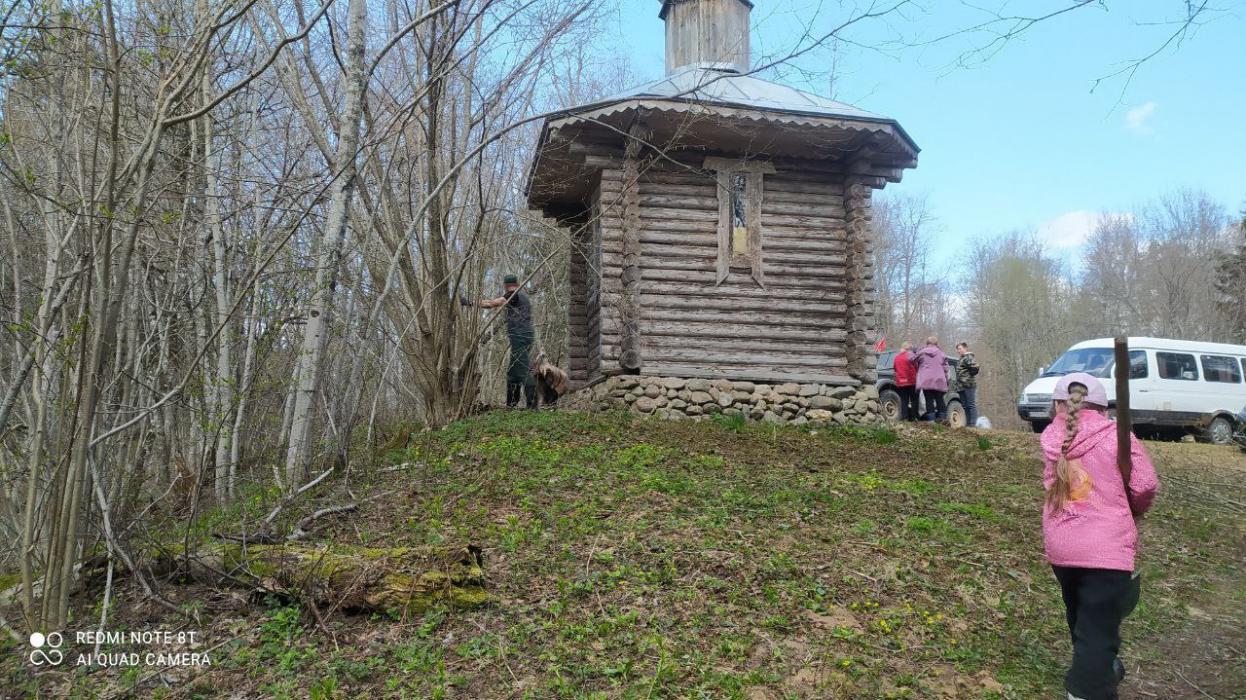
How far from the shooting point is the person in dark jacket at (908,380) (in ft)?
51.1

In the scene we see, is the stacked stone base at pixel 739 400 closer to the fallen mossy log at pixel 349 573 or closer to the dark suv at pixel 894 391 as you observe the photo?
the dark suv at pixel 894 391

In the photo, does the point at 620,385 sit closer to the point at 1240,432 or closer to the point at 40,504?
the point at 40,504

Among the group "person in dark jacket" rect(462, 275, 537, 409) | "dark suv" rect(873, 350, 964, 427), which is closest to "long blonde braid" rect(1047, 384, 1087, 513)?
"person in dark jacket" rect(462, 275, 537, 409)

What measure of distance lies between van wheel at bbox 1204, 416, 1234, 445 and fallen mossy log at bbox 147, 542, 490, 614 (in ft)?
60.5

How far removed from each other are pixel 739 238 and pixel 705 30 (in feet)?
17.1

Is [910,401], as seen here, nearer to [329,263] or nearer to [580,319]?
[580,319]

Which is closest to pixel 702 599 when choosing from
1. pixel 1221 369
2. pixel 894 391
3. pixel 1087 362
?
pixel 894 391

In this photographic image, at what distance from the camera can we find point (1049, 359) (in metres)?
39.9

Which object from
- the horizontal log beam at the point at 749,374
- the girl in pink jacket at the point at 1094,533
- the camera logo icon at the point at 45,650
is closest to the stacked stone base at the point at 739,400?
the horizontal log beam at the point at 749,374

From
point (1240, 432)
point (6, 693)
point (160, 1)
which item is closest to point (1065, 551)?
point (6, 693)

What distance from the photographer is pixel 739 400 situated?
40.5 feet

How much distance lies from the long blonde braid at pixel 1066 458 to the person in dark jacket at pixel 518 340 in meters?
8.51

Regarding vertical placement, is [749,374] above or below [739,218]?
below

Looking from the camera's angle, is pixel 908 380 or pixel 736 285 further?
pixel 908 380
